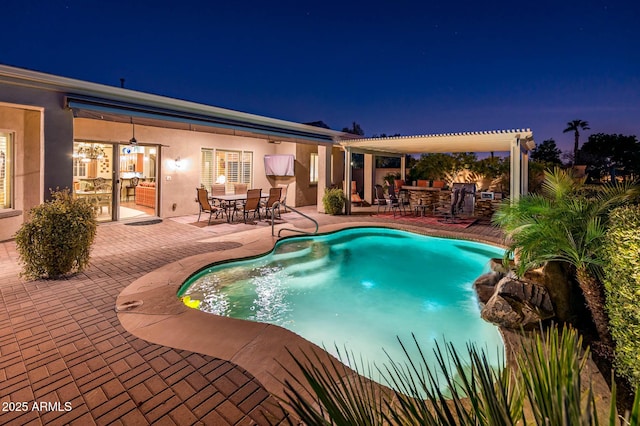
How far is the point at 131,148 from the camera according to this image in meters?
11.0

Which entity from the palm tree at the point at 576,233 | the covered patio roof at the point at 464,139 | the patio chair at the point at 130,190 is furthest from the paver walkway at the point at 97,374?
the patio chair at the point at 130,190

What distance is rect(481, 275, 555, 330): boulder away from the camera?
180 inches

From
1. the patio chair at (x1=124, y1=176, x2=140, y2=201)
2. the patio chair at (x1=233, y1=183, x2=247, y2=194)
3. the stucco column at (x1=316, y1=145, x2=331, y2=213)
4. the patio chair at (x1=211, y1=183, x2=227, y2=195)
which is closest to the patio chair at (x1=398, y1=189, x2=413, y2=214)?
the stucco column at (x1=316, y1=145, x2=331, y2=213)

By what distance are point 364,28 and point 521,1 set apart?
10941mm

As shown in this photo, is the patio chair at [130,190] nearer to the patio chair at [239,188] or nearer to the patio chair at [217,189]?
the patio chair at [217,189]

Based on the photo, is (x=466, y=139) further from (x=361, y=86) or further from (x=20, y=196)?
(x=361, y=86)

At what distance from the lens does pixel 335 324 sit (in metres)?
5.24

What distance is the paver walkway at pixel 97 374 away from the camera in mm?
2430

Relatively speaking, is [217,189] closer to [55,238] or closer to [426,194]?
[55,238]

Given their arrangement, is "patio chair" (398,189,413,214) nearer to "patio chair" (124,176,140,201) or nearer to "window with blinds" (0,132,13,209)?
"patio chair" (124,176,140,201)

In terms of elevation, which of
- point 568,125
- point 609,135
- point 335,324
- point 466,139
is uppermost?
point 568,125

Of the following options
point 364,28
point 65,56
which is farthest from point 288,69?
point 65,56

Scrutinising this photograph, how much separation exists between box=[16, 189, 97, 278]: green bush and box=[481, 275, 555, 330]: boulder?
6.47 metres

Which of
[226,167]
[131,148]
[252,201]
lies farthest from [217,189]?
[131,148]
